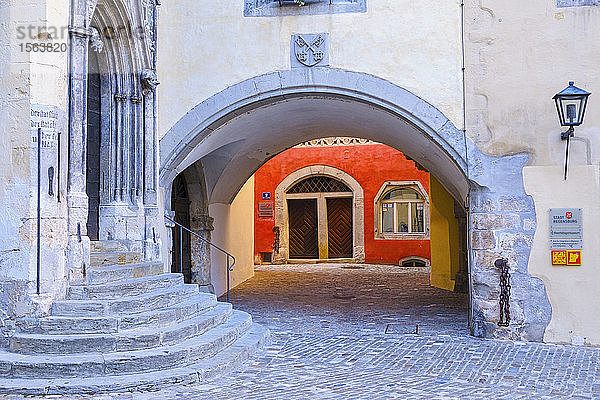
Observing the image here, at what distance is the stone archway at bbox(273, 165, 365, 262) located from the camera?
17156mm

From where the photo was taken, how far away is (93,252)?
19.6 ft

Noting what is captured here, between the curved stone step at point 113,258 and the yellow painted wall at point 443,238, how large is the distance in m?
6.22

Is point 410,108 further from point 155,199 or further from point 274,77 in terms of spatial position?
point 155,199

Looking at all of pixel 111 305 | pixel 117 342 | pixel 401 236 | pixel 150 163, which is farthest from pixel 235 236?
pixel 117 342

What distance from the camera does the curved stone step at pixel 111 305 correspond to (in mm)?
4852

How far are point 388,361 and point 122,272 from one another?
247 centimetres

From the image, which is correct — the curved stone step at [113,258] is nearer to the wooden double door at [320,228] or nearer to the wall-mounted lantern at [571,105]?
the wall-mounted lantern at [571,105]

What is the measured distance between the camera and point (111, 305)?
4.93 meters

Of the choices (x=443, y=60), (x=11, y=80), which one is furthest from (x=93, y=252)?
(x=443, y=60)

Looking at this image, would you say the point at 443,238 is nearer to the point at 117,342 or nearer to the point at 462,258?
the point at 462,258

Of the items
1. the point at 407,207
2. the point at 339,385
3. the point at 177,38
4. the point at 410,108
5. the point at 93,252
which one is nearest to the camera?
the point at 339,385

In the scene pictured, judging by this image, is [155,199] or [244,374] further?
[155,199]

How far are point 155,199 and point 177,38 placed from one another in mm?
1906

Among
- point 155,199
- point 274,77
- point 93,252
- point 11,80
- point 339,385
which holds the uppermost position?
point 274,77
